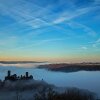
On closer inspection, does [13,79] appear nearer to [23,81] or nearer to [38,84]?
[23,81]

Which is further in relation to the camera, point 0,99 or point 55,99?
point 0,99

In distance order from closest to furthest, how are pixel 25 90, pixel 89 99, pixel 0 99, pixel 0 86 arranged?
1. pixel 89 99
2. pixel 0 99
3. pixel 0 86
4. pixel 25 90

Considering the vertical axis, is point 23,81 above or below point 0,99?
above

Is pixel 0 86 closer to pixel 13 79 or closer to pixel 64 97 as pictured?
pixel 13 79

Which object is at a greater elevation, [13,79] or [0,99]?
[13,79]

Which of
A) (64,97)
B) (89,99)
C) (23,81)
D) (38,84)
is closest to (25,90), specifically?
(38,84)

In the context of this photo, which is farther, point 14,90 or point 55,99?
point 14,90

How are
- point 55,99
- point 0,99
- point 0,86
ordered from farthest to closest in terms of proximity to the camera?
point 0,86
point 0,99
point 55,99

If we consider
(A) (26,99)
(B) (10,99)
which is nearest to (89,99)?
(A) (26,99)

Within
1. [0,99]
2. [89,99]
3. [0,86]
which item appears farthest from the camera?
[0,86]
